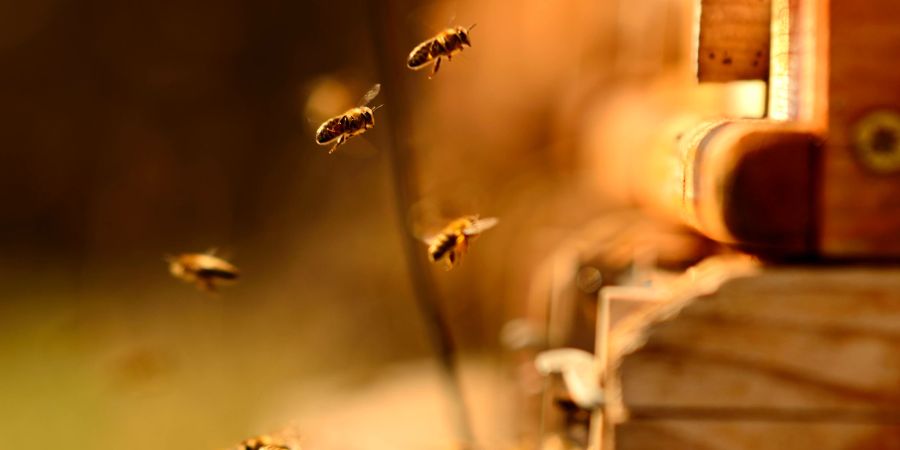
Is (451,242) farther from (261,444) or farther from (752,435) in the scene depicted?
(752,435)

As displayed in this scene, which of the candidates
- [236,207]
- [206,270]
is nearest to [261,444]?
[206,270]

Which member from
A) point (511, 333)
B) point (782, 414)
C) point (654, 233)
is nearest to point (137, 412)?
point (511, 333)

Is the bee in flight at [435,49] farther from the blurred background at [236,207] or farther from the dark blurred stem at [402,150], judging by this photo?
the dark blurred stem at [402,150]

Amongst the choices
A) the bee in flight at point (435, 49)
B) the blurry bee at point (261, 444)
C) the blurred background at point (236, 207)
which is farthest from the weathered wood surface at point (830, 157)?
the blurred background at point (236, 207)

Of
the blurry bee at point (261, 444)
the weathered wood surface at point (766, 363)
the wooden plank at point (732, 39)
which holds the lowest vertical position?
the blurry bee at point (261, 444)

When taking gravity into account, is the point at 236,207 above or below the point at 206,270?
above
